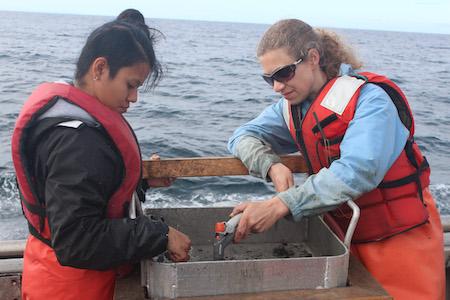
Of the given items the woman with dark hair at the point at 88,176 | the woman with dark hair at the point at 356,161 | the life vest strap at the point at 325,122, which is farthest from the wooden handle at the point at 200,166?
the woman with dark hair at the point at 88,176

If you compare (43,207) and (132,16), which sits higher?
(132,16)

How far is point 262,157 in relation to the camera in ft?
9.06

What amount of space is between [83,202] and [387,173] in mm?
1463

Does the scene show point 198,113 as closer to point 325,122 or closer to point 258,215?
point 325,122

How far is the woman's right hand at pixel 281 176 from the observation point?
2.59 metres

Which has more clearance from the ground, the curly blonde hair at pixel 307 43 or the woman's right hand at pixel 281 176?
the curly blonde hair at pixel 307 43

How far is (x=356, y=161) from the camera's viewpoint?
2189 mm

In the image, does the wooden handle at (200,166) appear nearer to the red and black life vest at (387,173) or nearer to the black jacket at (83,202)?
the red and black life vest at (387,173)

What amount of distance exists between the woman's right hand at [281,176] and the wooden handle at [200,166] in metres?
0.16

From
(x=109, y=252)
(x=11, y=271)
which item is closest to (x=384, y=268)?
(x=109, y=252)

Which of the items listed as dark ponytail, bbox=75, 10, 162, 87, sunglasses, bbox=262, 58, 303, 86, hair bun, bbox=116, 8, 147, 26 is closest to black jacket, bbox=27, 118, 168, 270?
dark ponytail, bbox=75, 10, 162, 87

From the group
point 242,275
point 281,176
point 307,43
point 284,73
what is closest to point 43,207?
point 242,275

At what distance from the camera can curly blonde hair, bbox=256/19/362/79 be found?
253cm

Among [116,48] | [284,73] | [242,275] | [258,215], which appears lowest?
[242,275]
